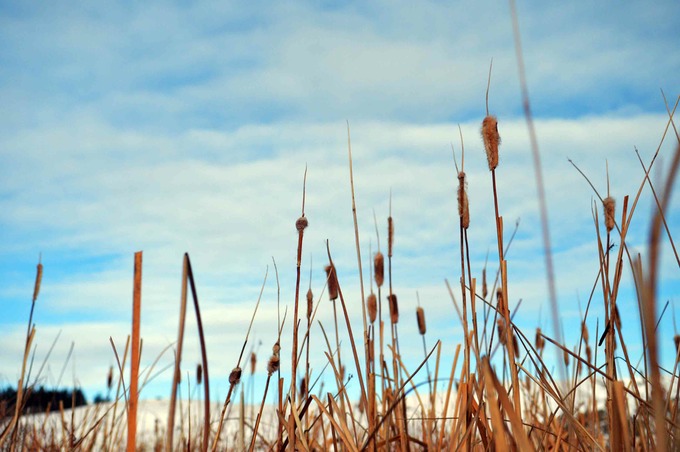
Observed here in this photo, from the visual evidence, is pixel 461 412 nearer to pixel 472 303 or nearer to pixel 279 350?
pixel 472 303

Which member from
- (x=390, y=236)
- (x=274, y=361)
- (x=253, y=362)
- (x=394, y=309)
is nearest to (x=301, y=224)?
(x=274, y=361)

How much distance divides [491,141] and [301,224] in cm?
39

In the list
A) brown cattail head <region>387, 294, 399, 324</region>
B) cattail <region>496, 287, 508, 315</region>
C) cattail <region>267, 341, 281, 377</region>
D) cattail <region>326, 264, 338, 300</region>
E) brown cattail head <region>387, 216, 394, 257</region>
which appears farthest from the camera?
brown cattail head <region>387, 294, 399, 324</region>

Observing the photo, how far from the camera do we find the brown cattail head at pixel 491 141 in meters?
1.14

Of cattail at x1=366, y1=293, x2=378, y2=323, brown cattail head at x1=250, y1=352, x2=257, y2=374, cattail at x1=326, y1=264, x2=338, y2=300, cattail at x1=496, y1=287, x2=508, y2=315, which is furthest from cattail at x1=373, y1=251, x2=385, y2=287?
brown cattail head at x1=250, y1=352, x2=257, y2=374

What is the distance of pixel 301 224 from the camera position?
1.26 meters

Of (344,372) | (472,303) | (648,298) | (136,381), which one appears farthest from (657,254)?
(344,372)

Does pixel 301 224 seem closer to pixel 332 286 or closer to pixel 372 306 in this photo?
pixel 332 286

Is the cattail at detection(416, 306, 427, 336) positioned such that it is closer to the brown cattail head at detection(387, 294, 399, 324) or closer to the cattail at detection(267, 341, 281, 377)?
the brown cattail head at detection(387, 294, 399, 324)

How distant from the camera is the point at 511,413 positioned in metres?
0.85

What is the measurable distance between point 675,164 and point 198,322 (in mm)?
566

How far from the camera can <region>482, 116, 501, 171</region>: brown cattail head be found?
3.74ft

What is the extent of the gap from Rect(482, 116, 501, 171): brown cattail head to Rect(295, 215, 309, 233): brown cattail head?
14.5 inches

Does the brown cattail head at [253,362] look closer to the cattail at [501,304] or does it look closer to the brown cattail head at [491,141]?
the cattail at [501,304]
